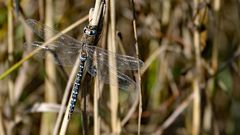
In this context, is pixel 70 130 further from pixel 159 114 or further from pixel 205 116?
pixel 205 116

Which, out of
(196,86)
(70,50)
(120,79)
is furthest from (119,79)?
(196,86)

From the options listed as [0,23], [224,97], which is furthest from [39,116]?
[224,97]

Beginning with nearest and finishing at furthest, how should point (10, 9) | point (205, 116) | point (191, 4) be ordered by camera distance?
1. point (10, 9)
2. point (191, 4)
3. point (205, 116)

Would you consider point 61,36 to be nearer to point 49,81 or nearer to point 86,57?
point 86,57

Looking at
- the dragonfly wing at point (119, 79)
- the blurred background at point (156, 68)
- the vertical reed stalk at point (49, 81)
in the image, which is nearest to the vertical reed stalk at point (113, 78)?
the dragonfly wing at point (119, 79)

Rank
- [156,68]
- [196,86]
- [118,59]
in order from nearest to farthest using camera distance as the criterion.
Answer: [118,59]
[196,86]
[156,68]

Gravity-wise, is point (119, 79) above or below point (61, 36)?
below

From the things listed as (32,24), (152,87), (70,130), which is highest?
(32,24)

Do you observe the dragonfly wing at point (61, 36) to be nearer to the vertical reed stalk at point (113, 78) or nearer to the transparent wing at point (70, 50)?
the transparent wing at point (70, 50)
